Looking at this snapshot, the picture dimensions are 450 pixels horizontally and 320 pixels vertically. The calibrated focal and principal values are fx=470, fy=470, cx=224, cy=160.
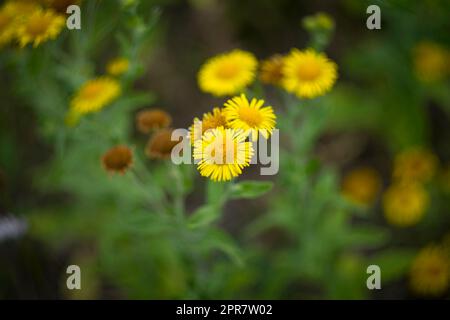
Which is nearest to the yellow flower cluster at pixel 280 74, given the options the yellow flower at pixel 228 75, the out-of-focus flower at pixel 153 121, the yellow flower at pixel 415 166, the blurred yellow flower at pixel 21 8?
the yellow flower at pixel 228 75

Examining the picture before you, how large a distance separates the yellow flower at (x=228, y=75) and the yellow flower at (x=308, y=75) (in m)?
0.13

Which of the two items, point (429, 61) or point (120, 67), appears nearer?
point (120, 67)

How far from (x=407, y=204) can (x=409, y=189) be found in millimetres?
88

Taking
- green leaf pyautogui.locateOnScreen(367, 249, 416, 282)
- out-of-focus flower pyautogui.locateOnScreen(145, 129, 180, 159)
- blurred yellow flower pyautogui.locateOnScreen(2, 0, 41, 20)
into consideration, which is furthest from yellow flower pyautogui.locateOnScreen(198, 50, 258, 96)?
green leaf pyautogui.locateOnScreen(367, 249, 416, 282)

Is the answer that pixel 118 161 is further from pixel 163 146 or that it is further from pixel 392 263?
pixel 392 263

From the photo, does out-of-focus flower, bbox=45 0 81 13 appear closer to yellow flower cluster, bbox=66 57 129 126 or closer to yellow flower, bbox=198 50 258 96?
yellow flower cluster, bbox=66 57 129 126

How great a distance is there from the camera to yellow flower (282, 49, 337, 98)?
1.54 meters

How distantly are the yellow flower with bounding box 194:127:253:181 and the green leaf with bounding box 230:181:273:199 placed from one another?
23 cm

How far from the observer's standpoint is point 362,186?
2.75 metres

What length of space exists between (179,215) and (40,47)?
0.78m

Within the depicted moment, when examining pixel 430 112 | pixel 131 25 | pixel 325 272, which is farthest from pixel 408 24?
pixel 131 25

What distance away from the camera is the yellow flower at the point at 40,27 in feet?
5.06

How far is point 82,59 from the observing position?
186cm

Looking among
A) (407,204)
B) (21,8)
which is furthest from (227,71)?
(407,204)
